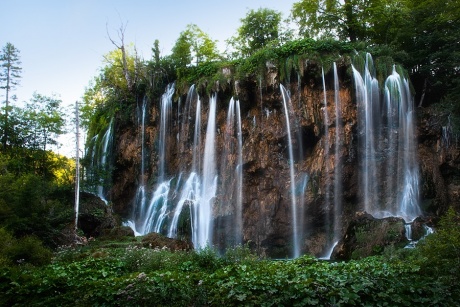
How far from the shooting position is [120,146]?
28.4m

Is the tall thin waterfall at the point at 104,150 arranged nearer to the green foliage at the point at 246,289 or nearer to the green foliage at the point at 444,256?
the green foliage at the point at 246,289

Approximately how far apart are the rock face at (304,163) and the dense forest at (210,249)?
1.11 meters

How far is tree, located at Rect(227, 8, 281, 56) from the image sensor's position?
28812 mm

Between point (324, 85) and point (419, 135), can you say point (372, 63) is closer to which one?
point (324, 85)

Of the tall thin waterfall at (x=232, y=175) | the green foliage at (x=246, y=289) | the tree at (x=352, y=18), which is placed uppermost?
the tree at (x=352, y=18)

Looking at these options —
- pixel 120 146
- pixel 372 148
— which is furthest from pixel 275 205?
pixel 120 146

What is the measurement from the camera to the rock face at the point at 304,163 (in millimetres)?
19312

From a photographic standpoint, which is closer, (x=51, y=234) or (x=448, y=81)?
(x=51, y=234)

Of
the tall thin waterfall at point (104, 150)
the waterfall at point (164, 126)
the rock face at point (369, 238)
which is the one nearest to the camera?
the rock face at point (369, 238)

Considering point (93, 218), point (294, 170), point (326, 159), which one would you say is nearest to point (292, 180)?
point (294, 170)

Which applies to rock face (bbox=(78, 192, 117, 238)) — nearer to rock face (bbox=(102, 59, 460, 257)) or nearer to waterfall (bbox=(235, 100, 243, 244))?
rock face (bbox=(102, 59, 460, 257))

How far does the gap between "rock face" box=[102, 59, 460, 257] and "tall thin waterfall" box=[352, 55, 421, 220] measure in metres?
0.47

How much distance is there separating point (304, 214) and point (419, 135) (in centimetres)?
761

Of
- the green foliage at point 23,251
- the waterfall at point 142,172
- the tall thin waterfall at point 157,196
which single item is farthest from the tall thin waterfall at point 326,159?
the green foliage at point 23,251
